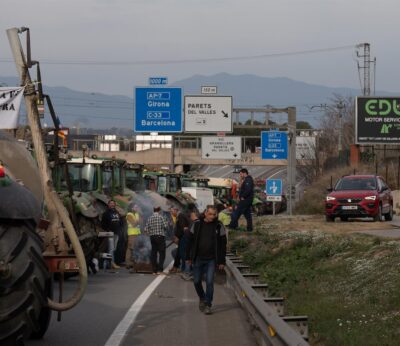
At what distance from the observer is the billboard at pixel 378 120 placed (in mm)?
50531

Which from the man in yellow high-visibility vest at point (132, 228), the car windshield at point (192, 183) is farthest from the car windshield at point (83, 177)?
the car windshield at point (192, 183)

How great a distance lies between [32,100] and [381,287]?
530 centimetres

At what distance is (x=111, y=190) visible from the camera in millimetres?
26859

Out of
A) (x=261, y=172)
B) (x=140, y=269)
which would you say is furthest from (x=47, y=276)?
(x=261, y=172)

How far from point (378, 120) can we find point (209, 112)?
956 centimetres

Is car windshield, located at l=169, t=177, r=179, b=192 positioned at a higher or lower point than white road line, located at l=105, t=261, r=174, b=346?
higher

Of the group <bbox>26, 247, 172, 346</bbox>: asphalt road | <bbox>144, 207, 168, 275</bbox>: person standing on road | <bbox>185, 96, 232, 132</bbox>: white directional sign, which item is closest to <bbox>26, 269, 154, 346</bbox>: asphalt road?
<bbox>26, 247, 172, 346</bbox>: asphalt road

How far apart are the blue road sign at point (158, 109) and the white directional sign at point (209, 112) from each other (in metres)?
4.84

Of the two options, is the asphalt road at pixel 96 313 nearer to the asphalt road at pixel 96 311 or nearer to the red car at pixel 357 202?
the asphalt road at pixel 96 311

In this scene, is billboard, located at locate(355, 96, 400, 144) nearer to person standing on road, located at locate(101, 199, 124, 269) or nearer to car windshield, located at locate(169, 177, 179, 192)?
car windshield, located at locate(169, 177, 179, 192)

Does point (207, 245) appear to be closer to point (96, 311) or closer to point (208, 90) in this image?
point (96, 311)

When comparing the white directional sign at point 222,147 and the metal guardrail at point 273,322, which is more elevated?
the white directional sign at point 222,147

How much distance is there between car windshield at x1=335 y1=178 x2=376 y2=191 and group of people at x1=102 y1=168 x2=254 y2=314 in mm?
5732

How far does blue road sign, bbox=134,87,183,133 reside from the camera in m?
41.5
